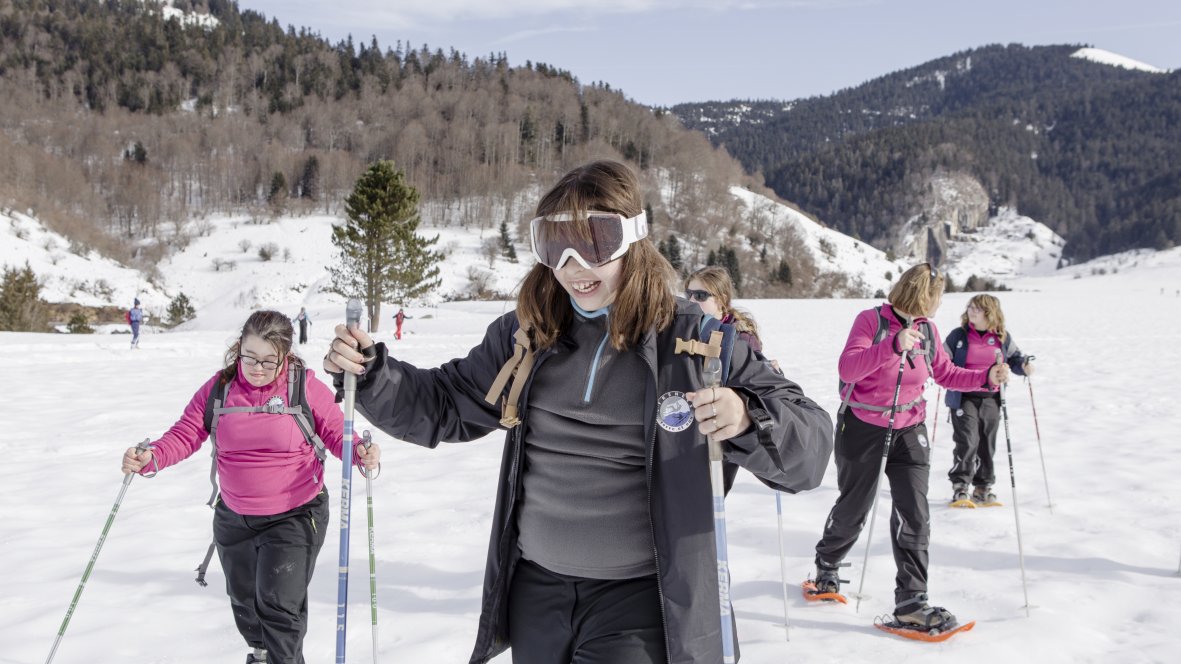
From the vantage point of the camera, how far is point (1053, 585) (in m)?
4.91

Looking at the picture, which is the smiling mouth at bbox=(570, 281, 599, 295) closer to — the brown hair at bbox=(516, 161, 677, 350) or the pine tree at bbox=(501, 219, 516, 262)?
the brown hair at bbox=(516, 161, 677, 350)

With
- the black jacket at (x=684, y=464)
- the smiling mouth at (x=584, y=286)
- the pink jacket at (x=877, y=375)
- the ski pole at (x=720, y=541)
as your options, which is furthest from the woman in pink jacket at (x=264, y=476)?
the pink jacket at (x=877, y=375)

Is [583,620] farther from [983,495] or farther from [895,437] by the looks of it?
[983,495]

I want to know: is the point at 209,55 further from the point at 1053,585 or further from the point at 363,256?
the point at 1053,585

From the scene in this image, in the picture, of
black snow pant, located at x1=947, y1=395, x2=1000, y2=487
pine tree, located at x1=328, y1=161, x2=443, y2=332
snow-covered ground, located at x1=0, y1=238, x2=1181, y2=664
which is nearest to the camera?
snow-covered ground, located at x1=0, y1=238, x2=1181, y2=664

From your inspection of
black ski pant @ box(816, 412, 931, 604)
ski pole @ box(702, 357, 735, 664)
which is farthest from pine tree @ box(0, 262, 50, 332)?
ski pole @ box(702, 357, 735, 664)

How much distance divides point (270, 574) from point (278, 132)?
118071 millimetres

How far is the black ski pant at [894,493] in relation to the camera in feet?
14.1

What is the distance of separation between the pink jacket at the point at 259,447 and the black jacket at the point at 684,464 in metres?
1.52

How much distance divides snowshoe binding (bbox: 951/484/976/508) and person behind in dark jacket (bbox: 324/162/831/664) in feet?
19.1

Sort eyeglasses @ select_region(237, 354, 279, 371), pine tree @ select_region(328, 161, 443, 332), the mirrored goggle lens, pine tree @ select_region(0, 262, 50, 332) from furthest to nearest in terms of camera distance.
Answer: pine tree @ select_region(328, 161, 443, 332) → pine tree @ select_region(0, 262, 50, 332) → eyeglasses @ select_region(237, 354, 279, 371) → the mirrored goggle lens

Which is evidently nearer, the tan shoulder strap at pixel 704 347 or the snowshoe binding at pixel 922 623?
the tan shoulder strap at pixel 704 347

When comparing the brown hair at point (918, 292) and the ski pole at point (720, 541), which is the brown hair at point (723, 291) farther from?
the ski pole at point (720, 541)

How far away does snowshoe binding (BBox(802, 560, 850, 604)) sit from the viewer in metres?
4.70
